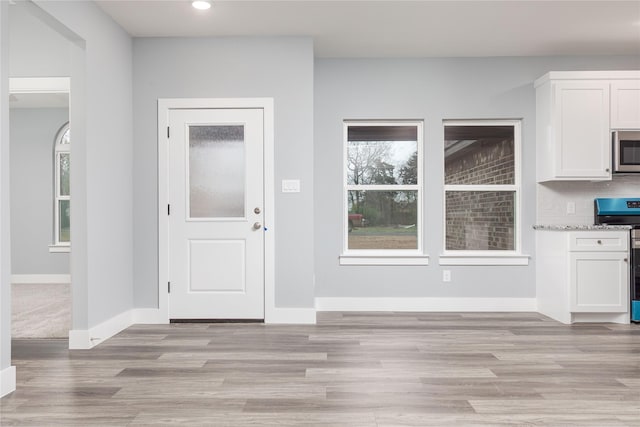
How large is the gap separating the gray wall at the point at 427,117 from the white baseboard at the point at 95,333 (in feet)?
6.23

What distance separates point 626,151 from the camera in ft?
15.0

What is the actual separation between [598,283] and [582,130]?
1.38m

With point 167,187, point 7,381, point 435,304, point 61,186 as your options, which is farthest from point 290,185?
point 61,186

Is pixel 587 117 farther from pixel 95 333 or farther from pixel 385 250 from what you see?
pixel 95 333

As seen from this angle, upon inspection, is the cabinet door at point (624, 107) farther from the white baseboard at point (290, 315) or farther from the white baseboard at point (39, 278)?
the white baseboard at point (39, 278)

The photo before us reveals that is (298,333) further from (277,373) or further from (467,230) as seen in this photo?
(467,230)

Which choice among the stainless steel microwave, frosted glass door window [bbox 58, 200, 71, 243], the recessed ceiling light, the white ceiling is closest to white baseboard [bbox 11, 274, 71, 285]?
frosted glass door window [bbox 58, 200, 71, 243]

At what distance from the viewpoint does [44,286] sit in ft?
22.8

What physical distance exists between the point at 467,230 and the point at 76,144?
3.66 metres

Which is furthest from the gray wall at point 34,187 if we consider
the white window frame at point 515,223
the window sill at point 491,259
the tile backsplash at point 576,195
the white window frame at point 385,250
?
the tile backsplash at point 576,195

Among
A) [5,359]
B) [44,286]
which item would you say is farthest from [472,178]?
[44,286]

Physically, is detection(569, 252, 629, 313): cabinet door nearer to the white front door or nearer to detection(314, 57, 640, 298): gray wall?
detection(314, 57, 640, 298): gray wall

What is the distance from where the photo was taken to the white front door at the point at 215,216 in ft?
14.5

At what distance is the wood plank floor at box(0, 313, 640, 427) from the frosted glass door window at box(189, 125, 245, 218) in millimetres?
1045
